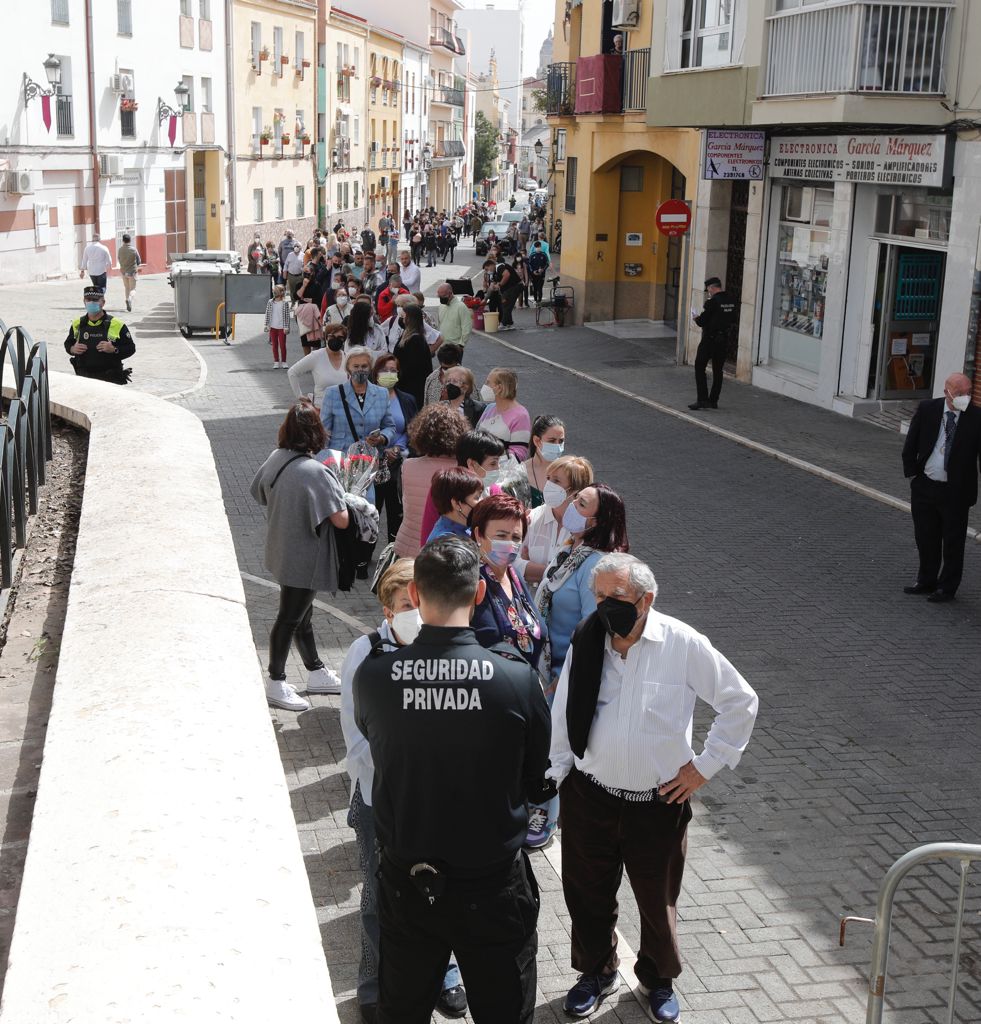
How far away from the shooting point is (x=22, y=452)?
250 inches

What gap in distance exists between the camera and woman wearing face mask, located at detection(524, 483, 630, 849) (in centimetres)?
557

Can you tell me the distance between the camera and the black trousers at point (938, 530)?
33.4ft

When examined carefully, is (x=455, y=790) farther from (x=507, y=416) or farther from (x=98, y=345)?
(x=98, y=345)

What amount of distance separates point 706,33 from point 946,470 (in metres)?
13.7

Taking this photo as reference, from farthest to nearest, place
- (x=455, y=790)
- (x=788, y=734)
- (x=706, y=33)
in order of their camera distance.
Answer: (x=706, y=33), (x=788, y=734), (x=455, y=790)

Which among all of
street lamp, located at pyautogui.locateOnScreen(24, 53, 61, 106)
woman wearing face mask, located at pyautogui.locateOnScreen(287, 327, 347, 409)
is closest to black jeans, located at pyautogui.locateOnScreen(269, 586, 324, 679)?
woman wearing face mask, located at pyautogui.locateOnScreen(287, 327, 347, 409)

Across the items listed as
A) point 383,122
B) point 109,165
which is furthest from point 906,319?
point 383,122

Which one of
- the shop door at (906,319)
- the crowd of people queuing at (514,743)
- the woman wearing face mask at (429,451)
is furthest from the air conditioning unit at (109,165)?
the crowd of people queuing at (514,743)

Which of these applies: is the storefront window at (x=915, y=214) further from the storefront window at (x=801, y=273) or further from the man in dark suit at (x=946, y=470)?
the man in dark suit at (x=946, y=470)

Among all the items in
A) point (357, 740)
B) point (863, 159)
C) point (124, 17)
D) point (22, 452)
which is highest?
point (124, 17)

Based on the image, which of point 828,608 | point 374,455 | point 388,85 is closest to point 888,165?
point 828,608

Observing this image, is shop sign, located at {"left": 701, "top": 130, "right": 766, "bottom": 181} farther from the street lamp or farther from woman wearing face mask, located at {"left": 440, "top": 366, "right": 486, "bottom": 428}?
the street lamp

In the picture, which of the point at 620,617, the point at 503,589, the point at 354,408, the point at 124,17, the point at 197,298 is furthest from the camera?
the point at 124,17

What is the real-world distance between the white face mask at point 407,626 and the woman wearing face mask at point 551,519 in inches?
69.5
